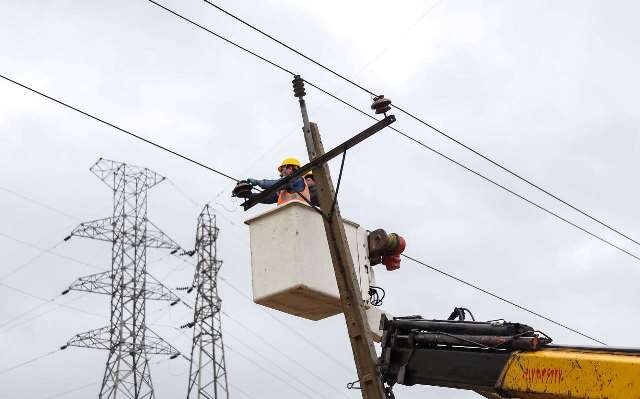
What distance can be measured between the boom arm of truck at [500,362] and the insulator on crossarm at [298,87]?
10.5 ft

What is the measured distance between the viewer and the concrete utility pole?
344 inches

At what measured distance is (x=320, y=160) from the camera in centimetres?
972

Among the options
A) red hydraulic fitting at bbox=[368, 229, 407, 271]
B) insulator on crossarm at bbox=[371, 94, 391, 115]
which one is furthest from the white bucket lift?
insulator on crossarm at bbox=[371, 94, 391, 115]

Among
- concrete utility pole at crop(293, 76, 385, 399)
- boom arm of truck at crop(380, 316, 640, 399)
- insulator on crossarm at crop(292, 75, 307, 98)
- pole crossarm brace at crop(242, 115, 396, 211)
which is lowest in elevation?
boom arm of truck at crop(380, 316, 640, 399)

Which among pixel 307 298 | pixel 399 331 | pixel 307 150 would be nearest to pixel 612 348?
pixel 399 331

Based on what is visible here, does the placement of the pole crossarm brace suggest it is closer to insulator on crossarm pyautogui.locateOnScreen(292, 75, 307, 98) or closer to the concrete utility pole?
the concrete utility pole

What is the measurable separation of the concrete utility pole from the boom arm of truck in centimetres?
43

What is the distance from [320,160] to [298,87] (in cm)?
114

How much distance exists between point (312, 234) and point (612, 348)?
12.9 feet

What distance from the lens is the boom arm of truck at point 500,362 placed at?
6.27 m

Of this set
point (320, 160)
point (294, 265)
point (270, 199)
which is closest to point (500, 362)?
point (294, 265)

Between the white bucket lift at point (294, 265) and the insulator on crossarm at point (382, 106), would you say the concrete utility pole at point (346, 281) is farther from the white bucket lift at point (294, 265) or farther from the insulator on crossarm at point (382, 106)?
the insulator on crossarm at point (382, 106)

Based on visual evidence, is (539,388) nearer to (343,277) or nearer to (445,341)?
(445,341)

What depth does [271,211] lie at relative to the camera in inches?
382
